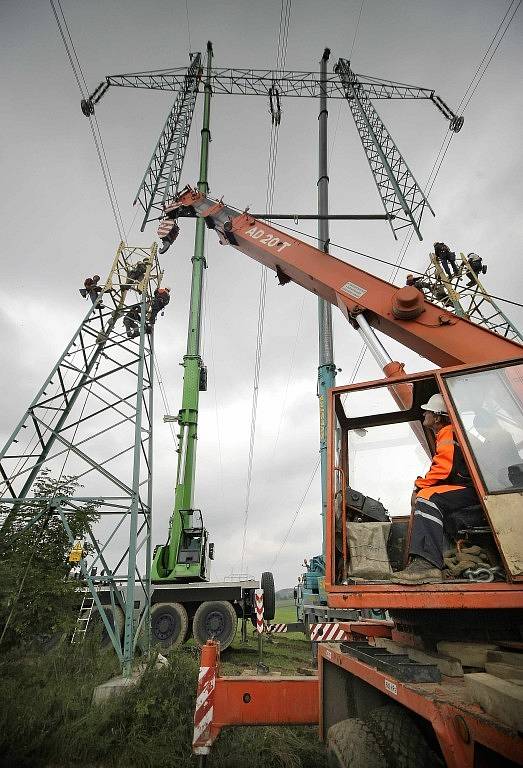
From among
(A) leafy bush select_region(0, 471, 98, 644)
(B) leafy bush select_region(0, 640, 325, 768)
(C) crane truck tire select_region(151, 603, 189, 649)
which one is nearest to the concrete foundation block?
(B) leafy bush select_region(0, 640, 325, 768)

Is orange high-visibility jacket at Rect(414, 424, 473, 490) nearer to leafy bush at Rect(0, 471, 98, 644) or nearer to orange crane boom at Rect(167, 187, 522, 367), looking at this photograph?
orange crane boom at Rect(167, 187, 522, 367)

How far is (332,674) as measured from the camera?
2973 mm

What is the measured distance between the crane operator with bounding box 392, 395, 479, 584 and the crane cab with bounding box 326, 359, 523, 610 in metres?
0.09

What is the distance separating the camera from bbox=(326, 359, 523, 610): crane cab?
212 cm

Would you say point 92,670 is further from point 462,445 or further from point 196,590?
point 462,445

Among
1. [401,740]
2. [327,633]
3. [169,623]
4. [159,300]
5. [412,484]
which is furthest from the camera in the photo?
[159,300]

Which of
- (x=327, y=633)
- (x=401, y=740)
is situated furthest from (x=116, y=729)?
(x=327, y=633)

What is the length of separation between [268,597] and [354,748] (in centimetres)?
826

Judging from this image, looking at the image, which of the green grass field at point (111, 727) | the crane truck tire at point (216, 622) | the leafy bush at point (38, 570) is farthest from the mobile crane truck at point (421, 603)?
the crane truck tire at point (216, 622)

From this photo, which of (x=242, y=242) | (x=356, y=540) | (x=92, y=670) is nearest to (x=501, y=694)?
(x=356, y=540)

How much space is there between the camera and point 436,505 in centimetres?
261

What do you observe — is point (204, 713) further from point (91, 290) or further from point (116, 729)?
point (91, 290)

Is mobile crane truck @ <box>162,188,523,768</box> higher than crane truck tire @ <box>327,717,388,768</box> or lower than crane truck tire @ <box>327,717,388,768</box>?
higher

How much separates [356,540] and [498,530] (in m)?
1.10
